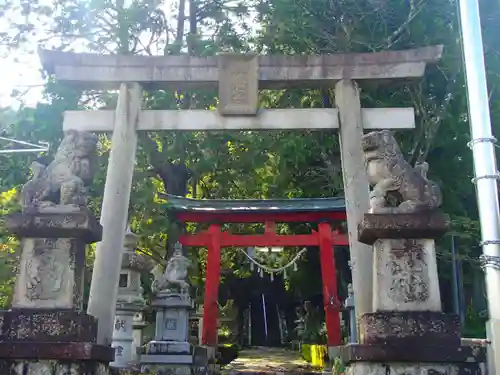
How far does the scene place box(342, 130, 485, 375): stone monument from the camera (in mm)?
A: 5543

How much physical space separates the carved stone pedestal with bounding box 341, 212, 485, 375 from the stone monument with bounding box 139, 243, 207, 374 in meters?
6.33

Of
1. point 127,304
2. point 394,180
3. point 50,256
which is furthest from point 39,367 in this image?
point 127,304

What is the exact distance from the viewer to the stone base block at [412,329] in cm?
558

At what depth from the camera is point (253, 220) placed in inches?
590

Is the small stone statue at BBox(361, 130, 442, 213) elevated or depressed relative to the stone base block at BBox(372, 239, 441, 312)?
elevated

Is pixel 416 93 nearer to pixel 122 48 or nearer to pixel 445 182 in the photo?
pixel 445 182

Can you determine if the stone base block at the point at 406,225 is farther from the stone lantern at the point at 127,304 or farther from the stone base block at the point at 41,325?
the stone lantern at the point at 127,304

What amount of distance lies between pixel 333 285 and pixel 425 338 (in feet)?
29.1

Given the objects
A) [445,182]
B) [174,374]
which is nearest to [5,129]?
[174,374]

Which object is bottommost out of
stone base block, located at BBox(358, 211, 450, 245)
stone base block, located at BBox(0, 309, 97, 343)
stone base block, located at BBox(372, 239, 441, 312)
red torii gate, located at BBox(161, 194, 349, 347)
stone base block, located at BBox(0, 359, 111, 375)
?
stone base block, located at BBox(0, 359, 111, 375)

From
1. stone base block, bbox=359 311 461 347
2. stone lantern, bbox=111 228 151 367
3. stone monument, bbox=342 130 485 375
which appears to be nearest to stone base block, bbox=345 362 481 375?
stone monument, bbox=342 130 485 375

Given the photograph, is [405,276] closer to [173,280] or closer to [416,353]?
[416,353]

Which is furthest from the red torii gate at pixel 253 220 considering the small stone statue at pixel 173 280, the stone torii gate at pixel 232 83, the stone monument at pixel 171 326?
the stone torii gate at pixel 232 83

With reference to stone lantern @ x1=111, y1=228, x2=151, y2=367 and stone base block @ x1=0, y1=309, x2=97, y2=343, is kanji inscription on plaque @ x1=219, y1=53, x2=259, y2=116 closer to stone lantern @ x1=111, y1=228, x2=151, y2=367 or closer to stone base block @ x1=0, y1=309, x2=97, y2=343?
stone base block @ x1=0, y1=309, x2=97, y2=343
